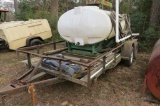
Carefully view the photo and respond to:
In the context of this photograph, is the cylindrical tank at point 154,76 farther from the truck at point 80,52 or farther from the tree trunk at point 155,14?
the tree trunk at point 155,14

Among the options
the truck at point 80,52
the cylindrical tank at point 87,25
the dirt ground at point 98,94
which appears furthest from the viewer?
the cylindrical tank at point 87,25

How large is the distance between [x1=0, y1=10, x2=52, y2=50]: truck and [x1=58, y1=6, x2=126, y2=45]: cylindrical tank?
10.8ft

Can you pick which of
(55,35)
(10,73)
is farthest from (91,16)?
(55,35)

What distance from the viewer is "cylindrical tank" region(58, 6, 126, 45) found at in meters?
4.24

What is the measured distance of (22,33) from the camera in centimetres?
736

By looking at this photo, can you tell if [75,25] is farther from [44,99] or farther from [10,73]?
[10,73]

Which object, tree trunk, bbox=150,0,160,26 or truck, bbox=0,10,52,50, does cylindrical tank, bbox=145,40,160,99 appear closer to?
tree trunk, bbox=150,0,160,26

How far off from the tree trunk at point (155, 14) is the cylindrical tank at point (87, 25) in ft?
13.8

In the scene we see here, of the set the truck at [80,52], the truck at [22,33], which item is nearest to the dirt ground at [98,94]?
the truck at [80,52]

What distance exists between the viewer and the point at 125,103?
3.67m

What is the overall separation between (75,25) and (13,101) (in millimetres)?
2262

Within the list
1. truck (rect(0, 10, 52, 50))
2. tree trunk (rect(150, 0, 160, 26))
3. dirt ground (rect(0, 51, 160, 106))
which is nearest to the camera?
dirt ground (rect(0, 51, 160, 106))

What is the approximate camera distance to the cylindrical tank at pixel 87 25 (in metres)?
4.24

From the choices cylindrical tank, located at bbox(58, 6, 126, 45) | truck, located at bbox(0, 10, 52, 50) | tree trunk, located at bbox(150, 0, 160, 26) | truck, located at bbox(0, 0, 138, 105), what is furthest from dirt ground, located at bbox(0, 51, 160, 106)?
tree trunk, located at bbox(150, 0, 160, 26)
